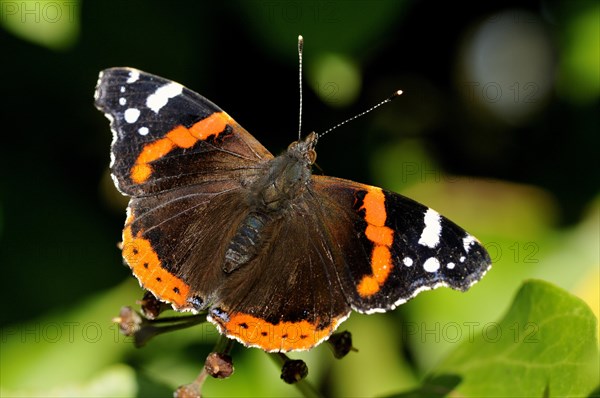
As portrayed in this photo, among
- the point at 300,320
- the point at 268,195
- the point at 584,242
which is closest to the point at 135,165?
the point at 268,195

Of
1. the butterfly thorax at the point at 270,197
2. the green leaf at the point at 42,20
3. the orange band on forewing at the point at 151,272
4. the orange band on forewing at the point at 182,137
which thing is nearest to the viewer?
the orange band on forewing at the point at 151,272

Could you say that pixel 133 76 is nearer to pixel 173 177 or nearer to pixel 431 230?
pixel 173 177

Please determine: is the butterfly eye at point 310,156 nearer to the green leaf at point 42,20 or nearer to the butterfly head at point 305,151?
the butterfly head at point 305,151

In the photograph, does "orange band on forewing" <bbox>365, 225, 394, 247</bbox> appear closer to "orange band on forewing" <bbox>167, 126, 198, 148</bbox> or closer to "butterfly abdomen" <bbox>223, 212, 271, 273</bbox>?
"butterfly abdomen" <bbox>223, 212, 271, 273</bbox>

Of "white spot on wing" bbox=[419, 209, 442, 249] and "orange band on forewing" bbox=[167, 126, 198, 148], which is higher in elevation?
"orange band on forewing" bbox=[167, 126, 198, 148]

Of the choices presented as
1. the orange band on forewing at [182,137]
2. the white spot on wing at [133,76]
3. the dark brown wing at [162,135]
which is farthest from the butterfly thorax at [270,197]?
the white spot on wing at [133,76]

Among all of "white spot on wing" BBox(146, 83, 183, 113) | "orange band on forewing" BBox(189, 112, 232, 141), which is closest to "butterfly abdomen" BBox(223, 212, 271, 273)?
"orange band on forewing" BBox(189, 112, 232, 141)

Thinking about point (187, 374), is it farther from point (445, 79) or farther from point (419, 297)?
point (445, 79)
